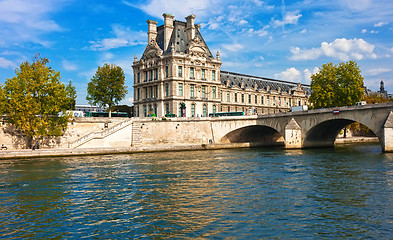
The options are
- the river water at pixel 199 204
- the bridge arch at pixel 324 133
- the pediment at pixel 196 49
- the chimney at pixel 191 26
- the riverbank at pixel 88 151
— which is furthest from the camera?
the chimney at pixel 191 26

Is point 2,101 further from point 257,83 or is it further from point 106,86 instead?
point 257,83

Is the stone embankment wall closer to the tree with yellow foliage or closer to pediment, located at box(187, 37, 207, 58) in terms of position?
the tree with yellow foliage

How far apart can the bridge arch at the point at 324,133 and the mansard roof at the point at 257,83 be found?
3524 centimetres

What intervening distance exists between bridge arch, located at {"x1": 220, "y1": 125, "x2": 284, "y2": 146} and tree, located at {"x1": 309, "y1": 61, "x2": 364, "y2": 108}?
11290 millimetres

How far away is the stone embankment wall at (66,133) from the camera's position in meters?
51.4

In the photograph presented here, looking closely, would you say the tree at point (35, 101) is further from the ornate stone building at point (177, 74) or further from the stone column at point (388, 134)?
the stone column at point (388, 134)

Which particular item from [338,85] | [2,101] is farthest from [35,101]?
[338,85]

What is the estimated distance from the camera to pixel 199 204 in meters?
18.4

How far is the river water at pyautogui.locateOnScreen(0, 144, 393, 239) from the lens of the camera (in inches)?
562

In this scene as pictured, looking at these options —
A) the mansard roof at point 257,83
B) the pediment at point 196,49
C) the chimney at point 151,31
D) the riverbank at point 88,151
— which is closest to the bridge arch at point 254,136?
the riverbank at point 88,151

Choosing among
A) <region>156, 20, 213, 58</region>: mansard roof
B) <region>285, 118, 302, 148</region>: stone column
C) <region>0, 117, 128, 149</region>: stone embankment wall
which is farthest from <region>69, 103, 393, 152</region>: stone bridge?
<region>156, 20, 213, 58</region>: mansard roof

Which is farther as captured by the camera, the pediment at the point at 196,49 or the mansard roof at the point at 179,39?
the mansard roof at the point at 179,39

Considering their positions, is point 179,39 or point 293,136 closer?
point 293,136

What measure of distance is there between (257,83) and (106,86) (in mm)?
51541
